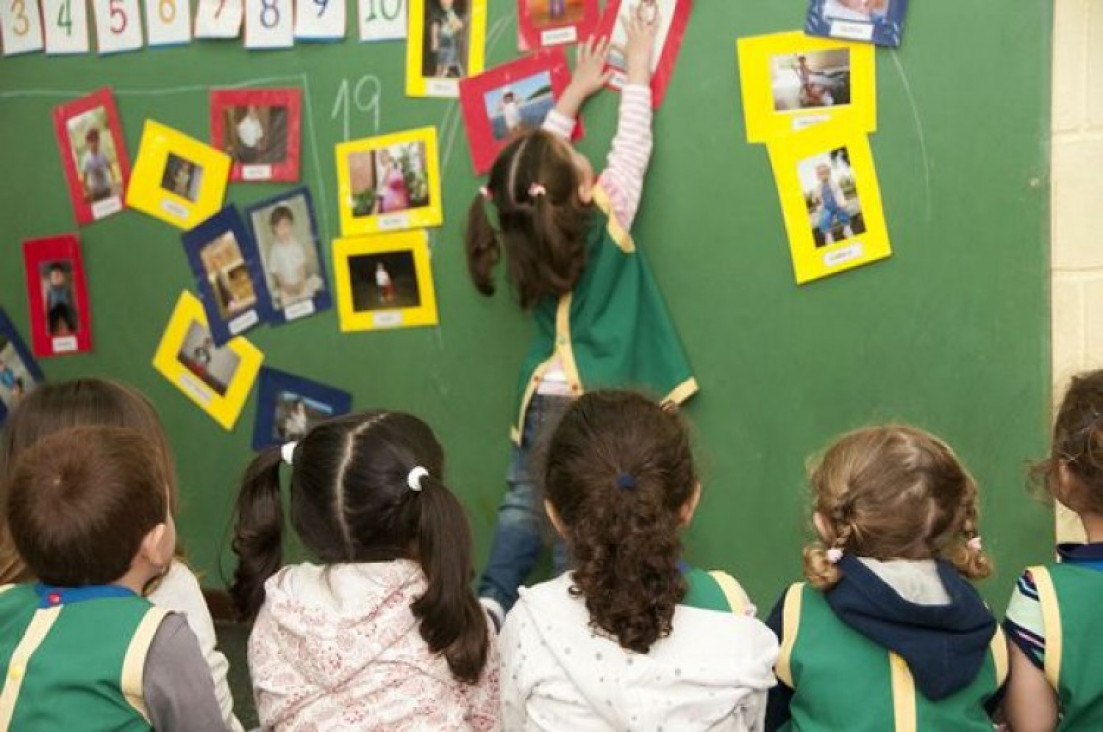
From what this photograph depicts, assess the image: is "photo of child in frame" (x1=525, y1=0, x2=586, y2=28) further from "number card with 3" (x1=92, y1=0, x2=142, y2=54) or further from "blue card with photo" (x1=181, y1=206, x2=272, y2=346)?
"number card with 3" (x1=92, y1=0, x2=142, y2=54)

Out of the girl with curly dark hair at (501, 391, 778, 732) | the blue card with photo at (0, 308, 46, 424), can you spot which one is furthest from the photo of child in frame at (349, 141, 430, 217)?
the girl with curly dark hair at (501, 391, 778, 732)

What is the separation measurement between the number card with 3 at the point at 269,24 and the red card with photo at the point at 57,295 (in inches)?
31.7

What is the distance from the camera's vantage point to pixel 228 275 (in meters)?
3.55

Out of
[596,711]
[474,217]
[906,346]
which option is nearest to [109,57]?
[474,217]

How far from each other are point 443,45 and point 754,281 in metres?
0.93

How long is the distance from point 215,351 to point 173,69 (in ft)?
2.42

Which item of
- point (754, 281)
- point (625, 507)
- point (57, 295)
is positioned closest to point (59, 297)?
point (57, 295)

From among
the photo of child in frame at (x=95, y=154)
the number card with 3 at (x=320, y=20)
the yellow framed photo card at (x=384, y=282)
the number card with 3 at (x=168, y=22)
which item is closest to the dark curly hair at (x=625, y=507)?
the yellow framed photo card at (x=384, y=282)

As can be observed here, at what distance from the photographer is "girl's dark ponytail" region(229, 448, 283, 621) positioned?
6.74ft

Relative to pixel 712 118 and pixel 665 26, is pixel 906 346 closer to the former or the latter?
pixel 712 118

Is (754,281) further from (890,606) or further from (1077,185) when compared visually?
(890,606)

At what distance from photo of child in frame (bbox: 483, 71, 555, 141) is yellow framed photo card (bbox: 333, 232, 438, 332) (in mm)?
332

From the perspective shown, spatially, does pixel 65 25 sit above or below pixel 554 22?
above

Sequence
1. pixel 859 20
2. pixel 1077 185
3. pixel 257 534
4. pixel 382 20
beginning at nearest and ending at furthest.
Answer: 1. pixel 257 534
2. pixel 1077 185
3. pixel 859 20
4. pixel 382 20
